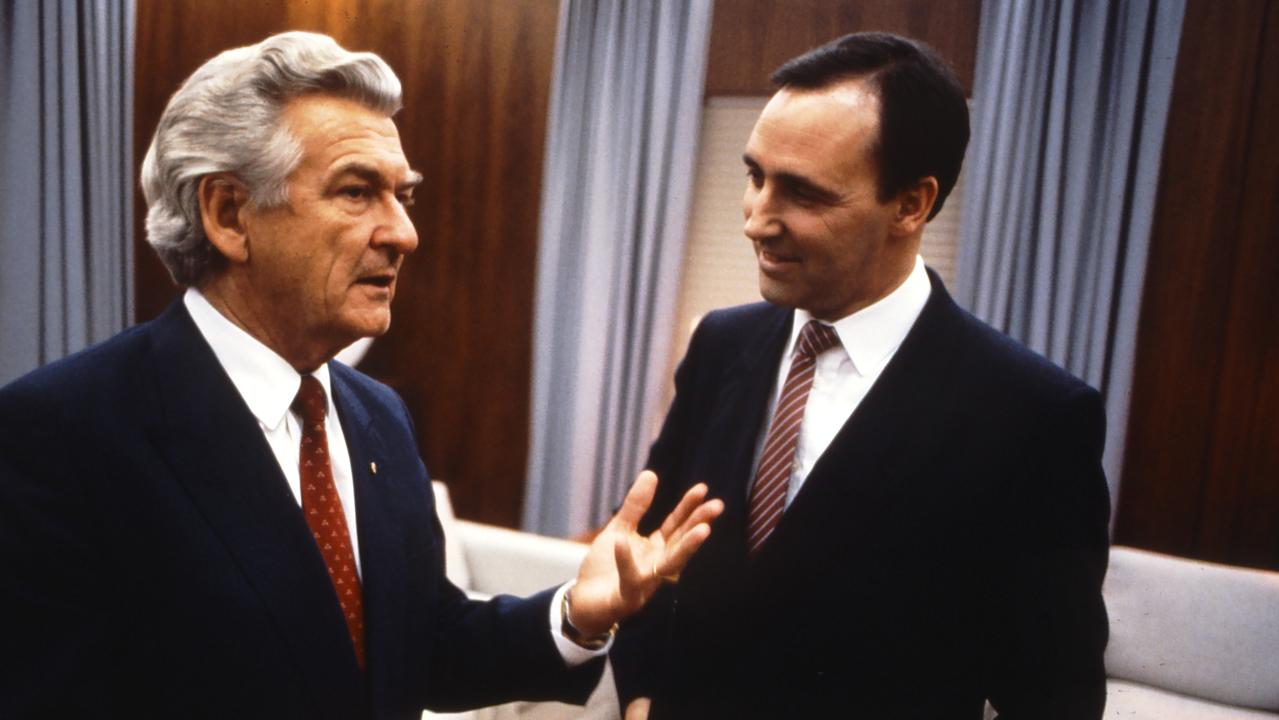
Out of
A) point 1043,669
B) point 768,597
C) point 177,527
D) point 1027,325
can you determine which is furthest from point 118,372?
point 1027,325

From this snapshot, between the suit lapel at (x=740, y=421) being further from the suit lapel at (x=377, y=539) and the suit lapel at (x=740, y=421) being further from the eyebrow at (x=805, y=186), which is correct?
the suit lapel at (x=377, y=539)

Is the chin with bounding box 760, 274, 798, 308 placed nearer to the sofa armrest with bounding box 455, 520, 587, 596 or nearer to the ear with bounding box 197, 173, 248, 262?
the ear with bounding box 197, 173, 248, 262

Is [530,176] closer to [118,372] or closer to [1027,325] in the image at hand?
[1027,325]

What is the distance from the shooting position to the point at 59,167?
10.7 feet

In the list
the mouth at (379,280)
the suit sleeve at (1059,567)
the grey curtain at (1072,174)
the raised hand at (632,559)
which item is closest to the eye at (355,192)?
the mouth at (379,280)

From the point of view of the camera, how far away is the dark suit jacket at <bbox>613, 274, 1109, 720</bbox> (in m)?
1.18

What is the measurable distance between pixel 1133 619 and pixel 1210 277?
124cm

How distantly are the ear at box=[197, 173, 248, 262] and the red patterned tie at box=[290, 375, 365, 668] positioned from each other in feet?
0.68

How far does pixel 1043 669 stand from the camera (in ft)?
3.89

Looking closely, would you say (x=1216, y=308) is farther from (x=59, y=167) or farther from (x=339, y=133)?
(x=59, y=167)

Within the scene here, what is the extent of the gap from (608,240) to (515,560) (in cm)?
147

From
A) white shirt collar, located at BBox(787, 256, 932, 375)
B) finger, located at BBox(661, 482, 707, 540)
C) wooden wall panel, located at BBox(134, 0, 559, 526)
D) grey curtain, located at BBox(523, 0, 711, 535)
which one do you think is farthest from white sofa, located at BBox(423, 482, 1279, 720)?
white shirt collar, located at BBox(787, 256, 932, 375)

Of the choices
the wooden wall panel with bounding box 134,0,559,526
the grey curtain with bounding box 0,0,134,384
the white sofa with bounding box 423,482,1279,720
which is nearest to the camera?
the white sofa with bounding box 423,482,1279,720

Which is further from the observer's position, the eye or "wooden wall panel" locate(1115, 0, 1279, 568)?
"wooden wall panel" locate(1115, 0, 1279, 568)
